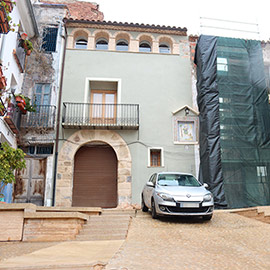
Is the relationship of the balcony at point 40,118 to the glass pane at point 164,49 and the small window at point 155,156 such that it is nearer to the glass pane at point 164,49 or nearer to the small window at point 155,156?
the small window at point 155,156

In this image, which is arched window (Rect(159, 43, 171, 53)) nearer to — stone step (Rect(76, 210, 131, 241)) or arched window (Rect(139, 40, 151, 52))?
arched window (Rect(139, 40, 151, 52))

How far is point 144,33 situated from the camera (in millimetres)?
13375

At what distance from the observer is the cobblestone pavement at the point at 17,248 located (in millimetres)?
4379

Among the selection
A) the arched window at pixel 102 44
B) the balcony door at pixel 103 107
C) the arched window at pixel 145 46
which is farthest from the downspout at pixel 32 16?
the arched window at pixel 145 46

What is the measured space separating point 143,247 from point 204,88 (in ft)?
28.0

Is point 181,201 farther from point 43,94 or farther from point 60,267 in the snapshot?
point 43,94

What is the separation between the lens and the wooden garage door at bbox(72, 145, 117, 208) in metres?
11.4

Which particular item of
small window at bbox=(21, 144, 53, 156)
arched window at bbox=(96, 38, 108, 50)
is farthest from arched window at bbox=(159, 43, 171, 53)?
small window at bbox=(21, 144, 53, 156)

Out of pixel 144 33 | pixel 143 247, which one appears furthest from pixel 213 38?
pixel 143 247

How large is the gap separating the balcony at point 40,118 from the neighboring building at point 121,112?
51 cm

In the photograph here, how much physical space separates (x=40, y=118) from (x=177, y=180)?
6.83 metres

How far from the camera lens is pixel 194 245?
450 centimetres

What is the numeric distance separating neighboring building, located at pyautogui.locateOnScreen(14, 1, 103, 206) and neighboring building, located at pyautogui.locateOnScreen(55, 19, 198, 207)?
17.2 inches

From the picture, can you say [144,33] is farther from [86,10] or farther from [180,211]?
[180,211]
